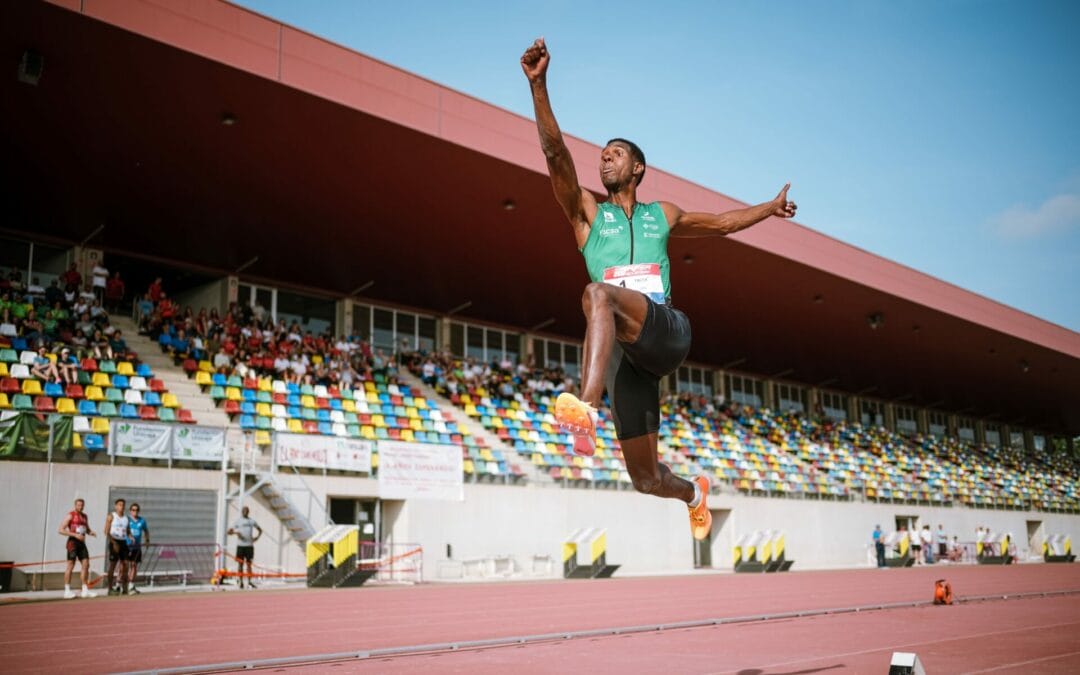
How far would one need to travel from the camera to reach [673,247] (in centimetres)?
2292

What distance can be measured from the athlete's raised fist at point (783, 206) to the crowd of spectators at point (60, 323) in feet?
50.6

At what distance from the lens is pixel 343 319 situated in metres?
27.2

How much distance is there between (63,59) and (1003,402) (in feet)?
150

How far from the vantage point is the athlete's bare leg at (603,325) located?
4.13 metres

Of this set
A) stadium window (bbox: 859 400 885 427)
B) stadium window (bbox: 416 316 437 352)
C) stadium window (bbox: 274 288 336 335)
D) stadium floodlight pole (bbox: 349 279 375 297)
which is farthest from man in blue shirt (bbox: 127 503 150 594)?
stadium window (bbox: 859 400 885 427)

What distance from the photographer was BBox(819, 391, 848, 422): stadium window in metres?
43.1

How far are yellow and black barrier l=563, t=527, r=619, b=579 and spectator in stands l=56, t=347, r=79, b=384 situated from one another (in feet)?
35.9

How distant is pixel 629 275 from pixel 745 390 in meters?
35.8

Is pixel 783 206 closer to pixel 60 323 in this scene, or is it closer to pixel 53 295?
pixel 60 323

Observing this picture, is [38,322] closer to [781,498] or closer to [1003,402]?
[781,498]

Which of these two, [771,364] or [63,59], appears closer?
[63,59]

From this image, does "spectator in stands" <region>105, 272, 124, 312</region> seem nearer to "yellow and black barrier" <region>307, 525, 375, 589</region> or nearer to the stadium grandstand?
the stadium grandstand

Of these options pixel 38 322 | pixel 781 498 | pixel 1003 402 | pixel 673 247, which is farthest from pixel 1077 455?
pixel 38 322

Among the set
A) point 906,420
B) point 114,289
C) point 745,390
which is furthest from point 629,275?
point 906,420
